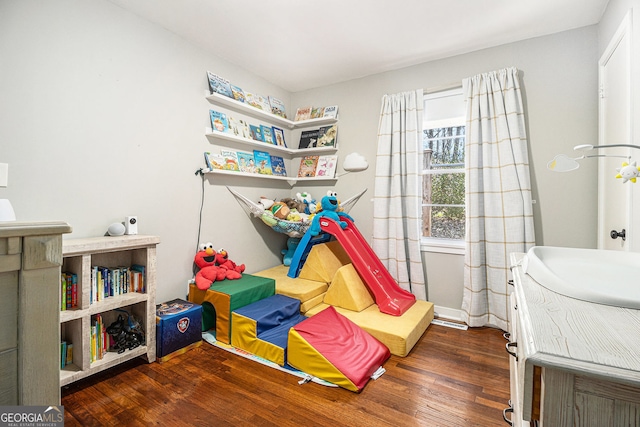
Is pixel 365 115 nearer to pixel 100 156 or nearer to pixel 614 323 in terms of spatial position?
pixel 100 156

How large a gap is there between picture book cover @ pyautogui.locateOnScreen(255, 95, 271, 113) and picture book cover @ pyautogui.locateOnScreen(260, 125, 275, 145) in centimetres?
18

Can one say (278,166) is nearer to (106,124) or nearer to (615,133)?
(106,124)

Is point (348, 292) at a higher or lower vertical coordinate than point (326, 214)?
lower

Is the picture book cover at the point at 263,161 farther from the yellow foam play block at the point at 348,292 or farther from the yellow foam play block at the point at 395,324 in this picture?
the yellow foam play block at the point at 395,324

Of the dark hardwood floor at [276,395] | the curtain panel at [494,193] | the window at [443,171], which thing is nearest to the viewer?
the dark hardwood floor at [276,395]

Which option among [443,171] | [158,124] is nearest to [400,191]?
[443,171]

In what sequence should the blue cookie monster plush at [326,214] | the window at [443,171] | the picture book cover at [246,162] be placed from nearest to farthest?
the blue cookie monster plush at [326,214] → the window at [443,171] → the picture book cover at [246,162]

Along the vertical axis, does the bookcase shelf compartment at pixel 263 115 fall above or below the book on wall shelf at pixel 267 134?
above

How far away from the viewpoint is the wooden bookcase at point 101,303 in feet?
5.58

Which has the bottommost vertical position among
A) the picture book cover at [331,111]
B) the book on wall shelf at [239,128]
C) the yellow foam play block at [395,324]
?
the yellow foam play block at [395,324]

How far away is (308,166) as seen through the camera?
367 cm

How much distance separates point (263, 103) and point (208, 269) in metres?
1.91

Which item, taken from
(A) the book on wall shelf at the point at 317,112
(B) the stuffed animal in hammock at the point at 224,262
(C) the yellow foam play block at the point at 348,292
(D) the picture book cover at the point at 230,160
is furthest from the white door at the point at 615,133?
(D) the picture book cover at the point at 230,160

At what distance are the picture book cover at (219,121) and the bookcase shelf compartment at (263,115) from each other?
10 cm
